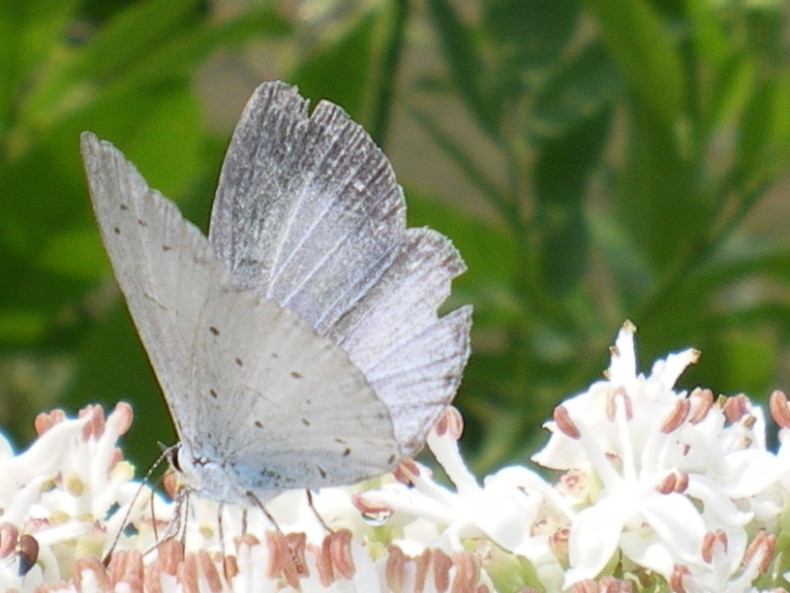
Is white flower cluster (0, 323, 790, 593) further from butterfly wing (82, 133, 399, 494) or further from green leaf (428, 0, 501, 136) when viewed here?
green leaf (428, 0, 501, 136)

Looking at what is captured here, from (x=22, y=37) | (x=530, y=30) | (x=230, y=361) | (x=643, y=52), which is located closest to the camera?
(x=230, y=361)

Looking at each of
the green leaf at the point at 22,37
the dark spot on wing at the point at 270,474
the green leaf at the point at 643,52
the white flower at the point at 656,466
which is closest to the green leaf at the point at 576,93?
the green leaf at the point at 643,52

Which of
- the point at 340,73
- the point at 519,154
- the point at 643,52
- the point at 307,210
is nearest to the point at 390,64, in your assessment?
the point at 340,73

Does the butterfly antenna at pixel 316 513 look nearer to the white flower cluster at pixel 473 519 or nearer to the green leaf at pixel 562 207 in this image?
the white flower cluster at pixel 473 519

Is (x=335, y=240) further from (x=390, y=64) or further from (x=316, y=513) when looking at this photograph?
(x=390, y=64)

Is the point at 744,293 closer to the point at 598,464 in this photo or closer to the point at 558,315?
the point at 558,315

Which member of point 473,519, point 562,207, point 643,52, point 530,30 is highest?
point 530,30
